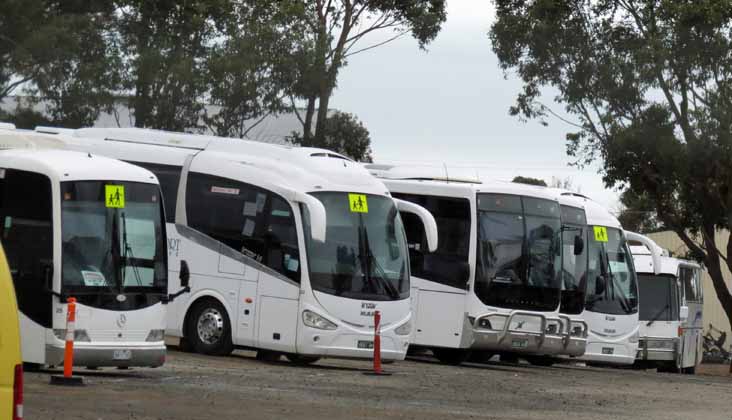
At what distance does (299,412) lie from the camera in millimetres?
15328

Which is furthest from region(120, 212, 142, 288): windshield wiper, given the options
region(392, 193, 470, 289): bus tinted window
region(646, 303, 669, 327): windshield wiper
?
region(646, 303, 669, 327): windshield wiper

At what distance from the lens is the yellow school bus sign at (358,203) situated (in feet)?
76.6

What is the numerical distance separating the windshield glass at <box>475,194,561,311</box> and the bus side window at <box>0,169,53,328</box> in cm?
1074

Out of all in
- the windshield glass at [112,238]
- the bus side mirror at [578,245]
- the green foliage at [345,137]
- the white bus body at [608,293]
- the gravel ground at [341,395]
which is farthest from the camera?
the green foliage at [345,137]

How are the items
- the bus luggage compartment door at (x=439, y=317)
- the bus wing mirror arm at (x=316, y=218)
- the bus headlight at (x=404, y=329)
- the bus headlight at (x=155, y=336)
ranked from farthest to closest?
the bus luggage compartment door at (x=439, y=317) < the bus headlight at (x=404, y=329) < the bus wing mirror arm at (x=316, y=218) < the bus headlight at (x=155, y=336)

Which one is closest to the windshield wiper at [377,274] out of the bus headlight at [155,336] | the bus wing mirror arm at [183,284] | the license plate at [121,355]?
the bus wing mirror arm at [183,284]

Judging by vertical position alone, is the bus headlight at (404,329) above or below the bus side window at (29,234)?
below

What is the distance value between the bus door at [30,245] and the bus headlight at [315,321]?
5.68 metres

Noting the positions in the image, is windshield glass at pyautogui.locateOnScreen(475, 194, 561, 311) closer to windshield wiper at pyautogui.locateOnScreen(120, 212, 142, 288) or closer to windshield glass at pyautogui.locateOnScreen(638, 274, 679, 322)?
windshield wiper at pyautogui.locateOnScreen(120, 212, 142, 288)

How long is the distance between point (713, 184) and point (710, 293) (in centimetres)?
2337

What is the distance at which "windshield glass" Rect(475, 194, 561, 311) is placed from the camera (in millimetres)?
27156

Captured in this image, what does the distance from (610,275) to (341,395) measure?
1523 cm

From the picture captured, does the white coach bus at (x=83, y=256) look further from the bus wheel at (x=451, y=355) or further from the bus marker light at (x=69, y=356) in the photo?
the bus wheel at (x=451, y=355)

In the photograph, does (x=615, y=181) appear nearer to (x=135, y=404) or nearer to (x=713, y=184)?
(x=713, y=184)
